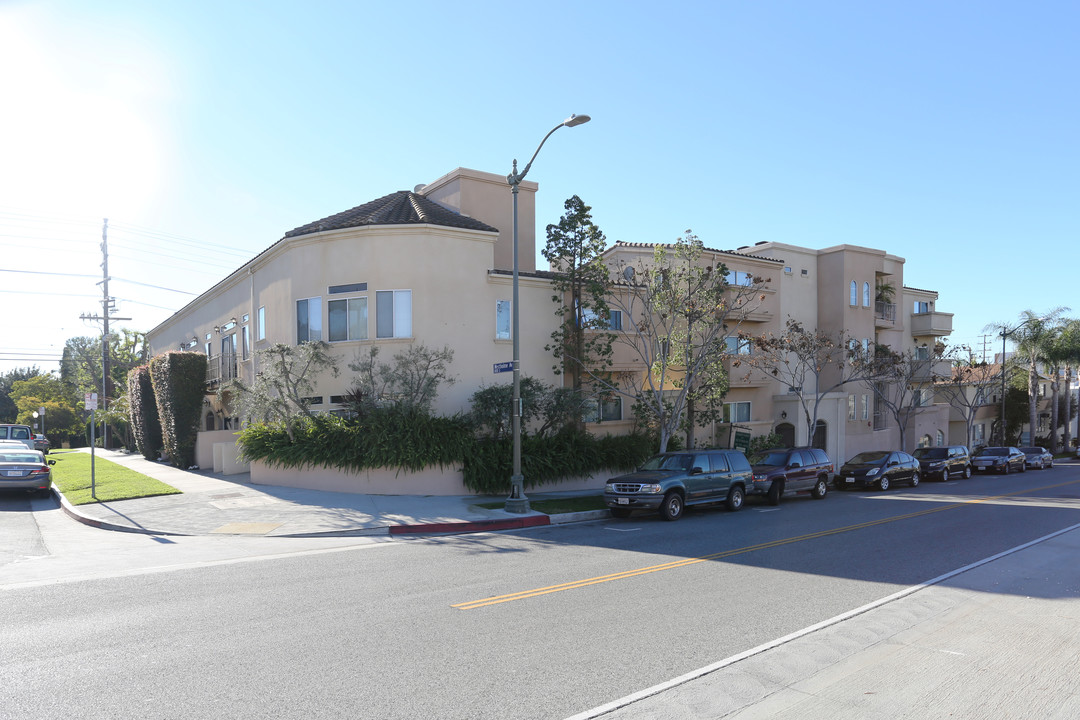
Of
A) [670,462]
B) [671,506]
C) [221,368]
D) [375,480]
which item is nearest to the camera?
[671,506]

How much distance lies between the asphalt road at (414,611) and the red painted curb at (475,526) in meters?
0.84

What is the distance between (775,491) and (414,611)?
590 inches

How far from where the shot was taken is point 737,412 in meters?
31.5

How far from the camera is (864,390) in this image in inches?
1523

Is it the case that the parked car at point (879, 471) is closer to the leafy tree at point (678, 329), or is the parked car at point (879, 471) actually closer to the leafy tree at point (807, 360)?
the leafy tree at point (807, 360)

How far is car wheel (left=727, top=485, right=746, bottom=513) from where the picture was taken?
18.2m

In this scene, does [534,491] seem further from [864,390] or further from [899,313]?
[899,313]

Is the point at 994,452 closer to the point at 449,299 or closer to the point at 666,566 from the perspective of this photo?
the point at 449,299

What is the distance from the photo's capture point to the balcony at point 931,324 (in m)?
44.9

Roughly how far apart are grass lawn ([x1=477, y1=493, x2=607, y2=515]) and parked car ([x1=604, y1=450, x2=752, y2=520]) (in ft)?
1.93

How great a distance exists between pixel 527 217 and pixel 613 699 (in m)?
23.2

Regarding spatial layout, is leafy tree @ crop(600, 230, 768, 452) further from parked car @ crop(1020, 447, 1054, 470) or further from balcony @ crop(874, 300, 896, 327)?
parked car @ crop(1020, 447, 1054, 470)

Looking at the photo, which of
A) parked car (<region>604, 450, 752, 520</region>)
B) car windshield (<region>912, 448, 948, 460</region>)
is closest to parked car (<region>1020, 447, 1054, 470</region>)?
car windshield (<region>912, 448, 948, 460</region>)

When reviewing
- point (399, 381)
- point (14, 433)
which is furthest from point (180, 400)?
point (399, 381)
